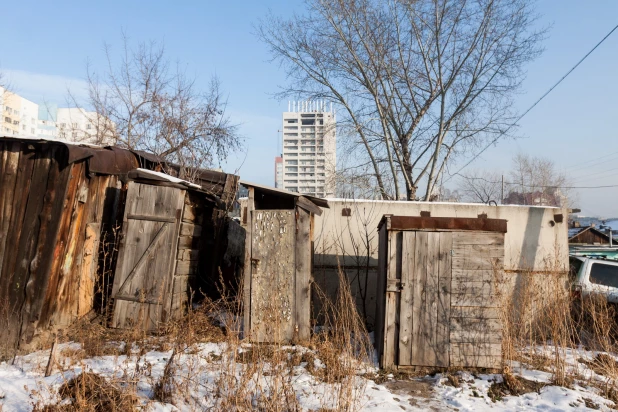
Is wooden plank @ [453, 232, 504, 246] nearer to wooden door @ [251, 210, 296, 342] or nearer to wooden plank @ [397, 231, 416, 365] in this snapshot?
wooden plank @ [397, 231, 416, 365]

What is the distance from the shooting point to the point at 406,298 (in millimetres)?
6492

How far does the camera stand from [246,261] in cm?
736

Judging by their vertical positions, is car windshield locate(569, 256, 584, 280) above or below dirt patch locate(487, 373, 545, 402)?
above

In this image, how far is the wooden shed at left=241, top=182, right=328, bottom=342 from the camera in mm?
7242

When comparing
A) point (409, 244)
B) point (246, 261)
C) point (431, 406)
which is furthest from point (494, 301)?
point (246, 261)

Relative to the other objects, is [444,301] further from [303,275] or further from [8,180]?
[8,180]

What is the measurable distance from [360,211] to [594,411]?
16.7ft

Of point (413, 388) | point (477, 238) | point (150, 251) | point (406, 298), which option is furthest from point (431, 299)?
point (150, 251)

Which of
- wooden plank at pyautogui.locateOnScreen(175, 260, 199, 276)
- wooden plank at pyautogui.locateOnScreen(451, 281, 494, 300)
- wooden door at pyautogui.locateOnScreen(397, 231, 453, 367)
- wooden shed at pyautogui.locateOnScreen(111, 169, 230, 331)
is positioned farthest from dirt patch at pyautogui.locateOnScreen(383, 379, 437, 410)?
wooden plank at pyautogui.locateOnScreen(175, 260, 199, 276)

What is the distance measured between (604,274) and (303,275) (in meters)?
6.23

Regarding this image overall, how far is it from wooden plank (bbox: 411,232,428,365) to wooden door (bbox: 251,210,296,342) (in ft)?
5.98

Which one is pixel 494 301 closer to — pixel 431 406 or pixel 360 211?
pixel 431 406

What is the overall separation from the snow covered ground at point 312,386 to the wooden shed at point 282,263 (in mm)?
780

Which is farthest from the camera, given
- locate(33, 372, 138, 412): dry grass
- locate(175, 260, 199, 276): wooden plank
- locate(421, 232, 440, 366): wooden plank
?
locate(175, 260, 199, 276): wooden plank
